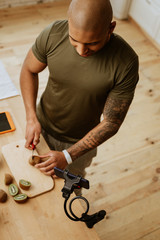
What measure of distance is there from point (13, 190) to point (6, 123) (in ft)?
1.24

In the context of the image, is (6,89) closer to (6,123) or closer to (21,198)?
(6,123)

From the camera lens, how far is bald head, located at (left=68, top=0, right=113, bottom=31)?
1.07 m

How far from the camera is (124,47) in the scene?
4.15 ft

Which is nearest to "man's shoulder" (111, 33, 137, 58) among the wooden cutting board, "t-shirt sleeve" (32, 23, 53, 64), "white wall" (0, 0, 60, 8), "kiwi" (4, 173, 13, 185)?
"t-shirt sleeve" (32, 23, 53, 64)

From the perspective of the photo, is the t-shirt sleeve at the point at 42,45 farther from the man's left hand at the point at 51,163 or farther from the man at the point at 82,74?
the man's left hand at the point at 51,163

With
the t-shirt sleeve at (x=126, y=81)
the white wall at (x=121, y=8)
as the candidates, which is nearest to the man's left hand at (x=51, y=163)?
the t-shirt sleeve at (x=126, y=81)

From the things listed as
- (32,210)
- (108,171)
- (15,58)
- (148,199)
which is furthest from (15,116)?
(15,58)

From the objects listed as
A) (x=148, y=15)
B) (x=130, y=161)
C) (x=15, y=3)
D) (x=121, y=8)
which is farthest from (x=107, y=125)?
(x=15, y=3)

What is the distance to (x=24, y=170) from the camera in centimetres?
125

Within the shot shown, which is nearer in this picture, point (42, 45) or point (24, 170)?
point (24, 170)

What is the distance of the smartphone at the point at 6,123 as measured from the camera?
139 cm

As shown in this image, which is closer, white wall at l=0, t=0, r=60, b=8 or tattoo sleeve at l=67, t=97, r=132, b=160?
tattoo sleeve at l=67, t=97, r=132, b=160

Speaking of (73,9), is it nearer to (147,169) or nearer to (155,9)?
(147,169)

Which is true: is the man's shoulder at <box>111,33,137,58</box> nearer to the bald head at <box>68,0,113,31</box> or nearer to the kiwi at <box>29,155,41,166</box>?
the bald head at <box>68,0,113,31</box>
